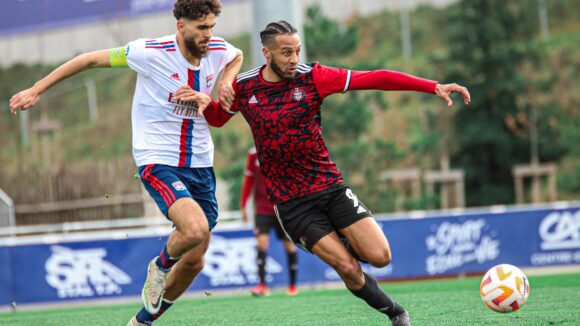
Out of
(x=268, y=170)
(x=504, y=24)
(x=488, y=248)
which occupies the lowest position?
(x=488, y=248)

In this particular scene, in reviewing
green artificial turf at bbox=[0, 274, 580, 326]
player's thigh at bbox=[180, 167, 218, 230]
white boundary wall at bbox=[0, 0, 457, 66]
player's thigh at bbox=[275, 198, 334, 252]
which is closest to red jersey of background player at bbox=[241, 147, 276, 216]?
green artificial turf at bbox=[0, 274, 580, 326]

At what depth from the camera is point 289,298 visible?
1145 centimetres

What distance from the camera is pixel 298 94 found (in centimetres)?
640

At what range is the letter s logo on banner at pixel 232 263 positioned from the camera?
15023 mm

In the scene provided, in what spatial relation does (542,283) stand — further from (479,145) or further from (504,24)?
(504,24)

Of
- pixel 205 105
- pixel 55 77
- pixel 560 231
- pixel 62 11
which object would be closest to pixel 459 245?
pixel 560 231

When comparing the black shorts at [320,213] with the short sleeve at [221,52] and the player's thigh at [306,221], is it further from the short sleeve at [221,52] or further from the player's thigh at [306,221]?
the short sleeve at [221,52]

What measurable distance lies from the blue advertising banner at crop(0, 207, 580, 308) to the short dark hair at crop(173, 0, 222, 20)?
842cm

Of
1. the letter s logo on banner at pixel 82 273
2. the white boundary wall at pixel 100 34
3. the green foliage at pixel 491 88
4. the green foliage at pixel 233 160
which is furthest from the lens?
the white boundary wall at pixel 100 34

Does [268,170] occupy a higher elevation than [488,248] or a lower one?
higher

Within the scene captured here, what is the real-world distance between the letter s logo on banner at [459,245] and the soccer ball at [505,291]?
8792 millimetres

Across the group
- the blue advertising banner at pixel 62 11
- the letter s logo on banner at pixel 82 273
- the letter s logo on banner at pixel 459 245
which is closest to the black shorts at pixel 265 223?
the letter s logo on banner at pixel 82 273

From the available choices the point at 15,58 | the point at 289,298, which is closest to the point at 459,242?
the point at 289,298

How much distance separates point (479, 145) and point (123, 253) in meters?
14.6
